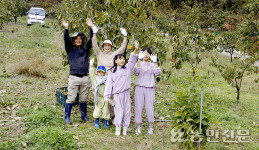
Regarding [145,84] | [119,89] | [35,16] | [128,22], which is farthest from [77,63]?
[35,16]

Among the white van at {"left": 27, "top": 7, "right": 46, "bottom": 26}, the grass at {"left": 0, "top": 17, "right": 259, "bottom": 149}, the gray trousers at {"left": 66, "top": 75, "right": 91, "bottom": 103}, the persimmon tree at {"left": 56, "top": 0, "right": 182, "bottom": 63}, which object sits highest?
the white van at {"left": 27, "top": 7, "right": 46, "bottom": 26}

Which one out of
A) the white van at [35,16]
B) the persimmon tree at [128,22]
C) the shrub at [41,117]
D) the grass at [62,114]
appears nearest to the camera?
the grass at [62,114]

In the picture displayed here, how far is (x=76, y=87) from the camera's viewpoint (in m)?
5.06

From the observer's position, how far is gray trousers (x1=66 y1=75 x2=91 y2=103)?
196 inches

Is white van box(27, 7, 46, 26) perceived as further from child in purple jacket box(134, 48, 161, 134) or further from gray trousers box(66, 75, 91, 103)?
child in purple jacket box(134, 48, 161, 134)

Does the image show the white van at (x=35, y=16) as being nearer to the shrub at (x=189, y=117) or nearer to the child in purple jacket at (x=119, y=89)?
the child in purple jacket at (x=119, y=89)

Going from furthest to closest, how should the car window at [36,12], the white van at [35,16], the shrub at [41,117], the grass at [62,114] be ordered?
the car window at [36,12] < the white van at [35,16] < the shrub at [41,117] < the grass at [62,114]

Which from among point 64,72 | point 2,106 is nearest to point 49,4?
point 64,72

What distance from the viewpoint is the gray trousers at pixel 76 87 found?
499 cm

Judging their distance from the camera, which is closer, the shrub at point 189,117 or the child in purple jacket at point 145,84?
the shrub at point 189,117

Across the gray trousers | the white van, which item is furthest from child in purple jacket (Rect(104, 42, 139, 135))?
the white van

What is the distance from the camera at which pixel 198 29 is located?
7.99 meters

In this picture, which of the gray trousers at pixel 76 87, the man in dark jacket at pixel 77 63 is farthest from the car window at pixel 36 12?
the gray trousers at pixel 76 87

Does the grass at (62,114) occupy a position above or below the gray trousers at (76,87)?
below
